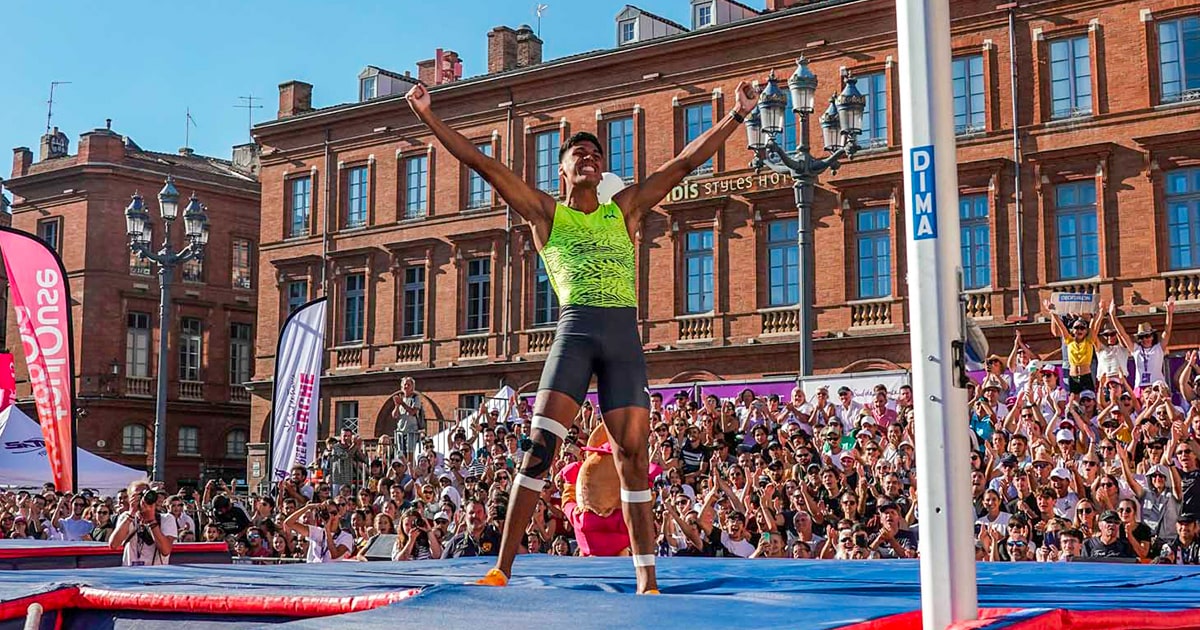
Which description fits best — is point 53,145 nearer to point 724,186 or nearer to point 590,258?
point 724,186

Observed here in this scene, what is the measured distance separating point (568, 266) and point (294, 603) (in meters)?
2.05

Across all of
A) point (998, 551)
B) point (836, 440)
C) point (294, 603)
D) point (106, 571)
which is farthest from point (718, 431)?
point (294, 603)

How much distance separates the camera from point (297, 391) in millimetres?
24625

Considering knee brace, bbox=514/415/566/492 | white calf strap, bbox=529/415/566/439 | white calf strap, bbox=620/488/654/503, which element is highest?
white calf strap, bbox=529/415/566/439

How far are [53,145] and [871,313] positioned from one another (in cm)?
3611

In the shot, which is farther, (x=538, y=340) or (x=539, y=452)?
(x=538, y=340)

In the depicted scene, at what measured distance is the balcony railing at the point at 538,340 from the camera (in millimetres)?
37094

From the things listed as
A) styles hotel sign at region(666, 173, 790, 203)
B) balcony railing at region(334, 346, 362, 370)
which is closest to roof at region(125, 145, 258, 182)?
balcony railing at region(334, 346, 362, 370)

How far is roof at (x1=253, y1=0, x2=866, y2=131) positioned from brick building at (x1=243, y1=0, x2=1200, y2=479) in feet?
0.26

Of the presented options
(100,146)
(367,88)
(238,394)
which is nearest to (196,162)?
(100,146)

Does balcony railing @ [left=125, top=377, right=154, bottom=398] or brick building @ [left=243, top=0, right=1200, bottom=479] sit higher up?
brick building @ [left=243, top=0, right=1200, bottom=479]

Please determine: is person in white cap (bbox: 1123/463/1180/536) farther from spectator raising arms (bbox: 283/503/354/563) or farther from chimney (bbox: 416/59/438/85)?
chimney (bbox: 416/59/438/85)

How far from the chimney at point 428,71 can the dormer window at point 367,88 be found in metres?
1.77

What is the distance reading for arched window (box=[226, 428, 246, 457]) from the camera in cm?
5112
